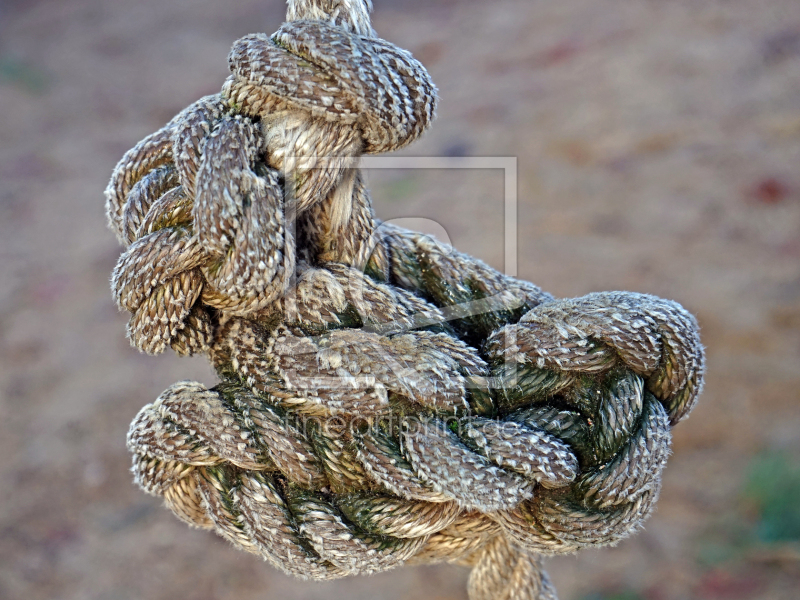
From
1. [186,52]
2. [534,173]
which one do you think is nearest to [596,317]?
[534,173]

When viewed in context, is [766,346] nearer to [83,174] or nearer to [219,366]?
[219,366]

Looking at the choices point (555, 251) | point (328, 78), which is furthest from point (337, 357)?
point (555, 251)

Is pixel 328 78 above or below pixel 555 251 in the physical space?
above

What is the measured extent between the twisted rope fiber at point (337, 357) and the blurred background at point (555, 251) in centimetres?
87

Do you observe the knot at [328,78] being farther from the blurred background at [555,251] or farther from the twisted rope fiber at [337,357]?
the blurred background at [555,251]

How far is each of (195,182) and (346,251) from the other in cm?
11

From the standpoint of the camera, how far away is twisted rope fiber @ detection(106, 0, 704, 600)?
357mm

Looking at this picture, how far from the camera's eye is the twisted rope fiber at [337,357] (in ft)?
1.17

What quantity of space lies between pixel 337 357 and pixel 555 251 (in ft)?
3.95

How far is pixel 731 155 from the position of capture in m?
1.54

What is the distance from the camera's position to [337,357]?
0.38 m

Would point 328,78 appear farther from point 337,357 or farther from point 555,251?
point 555,251

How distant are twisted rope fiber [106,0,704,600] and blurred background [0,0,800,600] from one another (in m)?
0.87

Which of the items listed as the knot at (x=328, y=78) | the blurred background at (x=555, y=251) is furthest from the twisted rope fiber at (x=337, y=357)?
the blurred background at (x=555, y=251)
